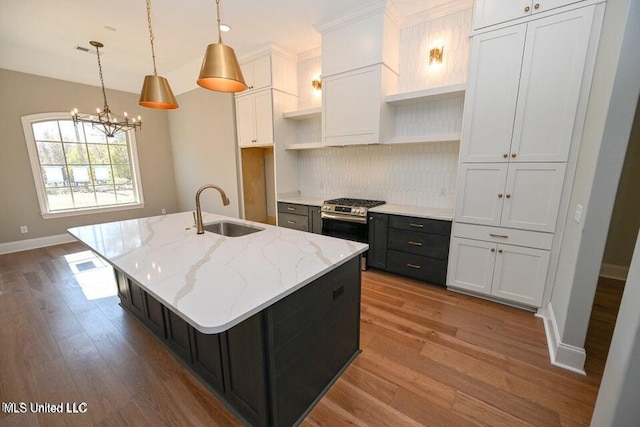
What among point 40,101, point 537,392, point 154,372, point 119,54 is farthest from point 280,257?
point 40,101

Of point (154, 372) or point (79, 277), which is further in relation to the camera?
point (79, 277)

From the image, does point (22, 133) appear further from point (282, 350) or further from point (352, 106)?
point (282, 350)

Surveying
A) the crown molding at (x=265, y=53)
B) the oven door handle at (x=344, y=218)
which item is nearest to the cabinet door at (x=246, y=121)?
the crown molding at (x=265, y=53)

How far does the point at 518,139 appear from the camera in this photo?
2145mm

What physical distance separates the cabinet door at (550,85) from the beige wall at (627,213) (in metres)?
1.58

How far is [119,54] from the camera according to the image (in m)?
3.92

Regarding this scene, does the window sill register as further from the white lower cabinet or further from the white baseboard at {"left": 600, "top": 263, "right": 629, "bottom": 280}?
the white baseboard at {"left": 600, "top": 263, "right": 629, "bottom": 280}

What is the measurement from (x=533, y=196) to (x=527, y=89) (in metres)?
0.88

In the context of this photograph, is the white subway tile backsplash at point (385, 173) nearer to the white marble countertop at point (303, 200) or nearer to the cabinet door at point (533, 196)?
the white marble countertop at point (303, 200)

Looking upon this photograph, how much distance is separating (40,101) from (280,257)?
5.41 metres

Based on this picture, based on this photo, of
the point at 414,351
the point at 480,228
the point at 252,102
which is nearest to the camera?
the point at 414,351

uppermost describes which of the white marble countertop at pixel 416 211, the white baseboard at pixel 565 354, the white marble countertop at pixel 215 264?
the white marble countertop at pixel 416 211

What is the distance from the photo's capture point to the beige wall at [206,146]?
14.2 ft

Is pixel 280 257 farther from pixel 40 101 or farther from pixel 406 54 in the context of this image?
pixel 40 101
